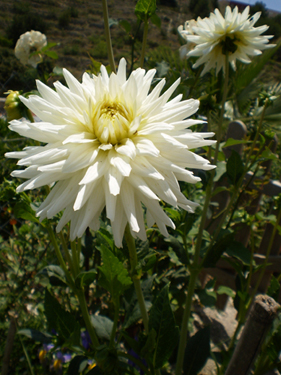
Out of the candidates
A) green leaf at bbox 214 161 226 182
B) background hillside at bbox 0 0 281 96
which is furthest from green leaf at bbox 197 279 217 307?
background hillside at bbox 0 0 281 96

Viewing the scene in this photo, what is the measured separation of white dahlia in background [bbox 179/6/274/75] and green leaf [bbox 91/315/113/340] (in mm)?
1073

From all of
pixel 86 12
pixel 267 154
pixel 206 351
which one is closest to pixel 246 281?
pixel 206 351

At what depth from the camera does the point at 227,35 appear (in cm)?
97

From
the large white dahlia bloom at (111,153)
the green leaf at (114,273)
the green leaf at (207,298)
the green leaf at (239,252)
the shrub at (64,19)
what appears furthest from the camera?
the shrub at (64,19)

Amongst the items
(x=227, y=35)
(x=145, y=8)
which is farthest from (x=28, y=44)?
(x=227, y=35)

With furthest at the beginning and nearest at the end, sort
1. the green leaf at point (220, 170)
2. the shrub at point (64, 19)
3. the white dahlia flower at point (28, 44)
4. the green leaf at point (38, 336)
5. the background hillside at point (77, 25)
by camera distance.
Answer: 1. the shrub at point (64, 19)
2. the background hillside at point (77, 25)
3. the white dahlia flower at point (28, 44)
4. the green leaf at point (220, 170)
5. the green leaf at point (38, 336)

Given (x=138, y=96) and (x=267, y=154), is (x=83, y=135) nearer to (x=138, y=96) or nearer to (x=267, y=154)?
(x=138, y=96)

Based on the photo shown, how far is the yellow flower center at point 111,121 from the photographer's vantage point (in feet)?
1.86

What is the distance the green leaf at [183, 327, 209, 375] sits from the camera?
978mm

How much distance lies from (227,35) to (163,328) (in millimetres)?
1031

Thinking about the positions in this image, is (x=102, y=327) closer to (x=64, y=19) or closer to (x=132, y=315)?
(x=132, y=315)

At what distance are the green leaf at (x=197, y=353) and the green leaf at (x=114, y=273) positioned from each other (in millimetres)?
536

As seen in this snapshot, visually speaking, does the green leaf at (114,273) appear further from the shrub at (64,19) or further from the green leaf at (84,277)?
the shrub at (64,19)

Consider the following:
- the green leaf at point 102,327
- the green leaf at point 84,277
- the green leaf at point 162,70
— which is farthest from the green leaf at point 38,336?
the green leaf at point 162,70
